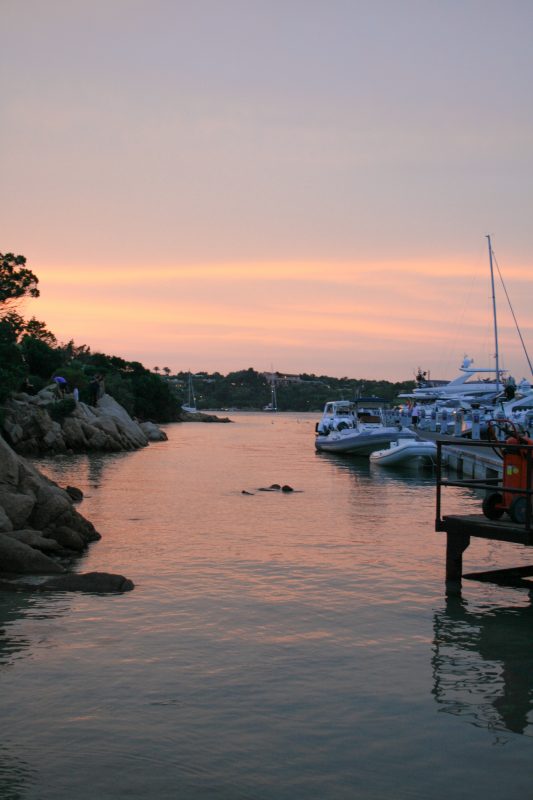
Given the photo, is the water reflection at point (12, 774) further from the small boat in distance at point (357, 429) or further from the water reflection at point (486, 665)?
the small boat in distance at point (357, 429)

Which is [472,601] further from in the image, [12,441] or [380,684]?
[12,441]

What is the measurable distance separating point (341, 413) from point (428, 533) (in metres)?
40.8

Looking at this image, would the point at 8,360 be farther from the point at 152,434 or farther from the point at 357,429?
the point at 152,434

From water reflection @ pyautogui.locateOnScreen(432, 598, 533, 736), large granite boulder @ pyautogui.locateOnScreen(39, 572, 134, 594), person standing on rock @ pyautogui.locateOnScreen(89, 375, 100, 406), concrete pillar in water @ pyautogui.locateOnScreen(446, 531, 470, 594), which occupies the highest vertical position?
person standing on rock @ pyautogui.locateOnScreen(89, 375, 100, 406)

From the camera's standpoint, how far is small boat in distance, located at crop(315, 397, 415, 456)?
1937 inches

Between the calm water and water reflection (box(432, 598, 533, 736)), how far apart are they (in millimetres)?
33

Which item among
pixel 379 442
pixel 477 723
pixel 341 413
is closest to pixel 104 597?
pixel 477 723

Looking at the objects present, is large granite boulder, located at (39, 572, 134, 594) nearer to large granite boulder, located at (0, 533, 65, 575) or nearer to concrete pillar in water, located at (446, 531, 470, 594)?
large granite boulder, located at (0, 533, 65, 575)

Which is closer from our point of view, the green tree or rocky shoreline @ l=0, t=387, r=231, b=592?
rocky shoreline @ l=0, t=387, r=231, b=592

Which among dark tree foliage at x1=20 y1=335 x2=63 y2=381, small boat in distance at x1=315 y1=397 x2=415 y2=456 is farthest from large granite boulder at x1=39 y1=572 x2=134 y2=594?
dark tree foliage at x1=20 y1=335 x2=63 y2=381

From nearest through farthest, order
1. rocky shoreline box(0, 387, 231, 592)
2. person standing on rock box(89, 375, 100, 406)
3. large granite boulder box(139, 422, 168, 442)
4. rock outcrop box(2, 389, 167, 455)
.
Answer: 1. rocky shoreline box(0, 387, 231, 592)
2. rock outcrop box(2, 389, 167, 455)
3. person standing on rock box(89, 375, 100, 406)
4. large granite boulder box(139, 422, 168, 442)

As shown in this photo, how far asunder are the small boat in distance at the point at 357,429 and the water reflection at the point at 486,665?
34.5 meters

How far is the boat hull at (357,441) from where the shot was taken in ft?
160

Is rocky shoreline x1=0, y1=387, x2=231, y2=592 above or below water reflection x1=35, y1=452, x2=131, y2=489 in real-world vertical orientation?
above
